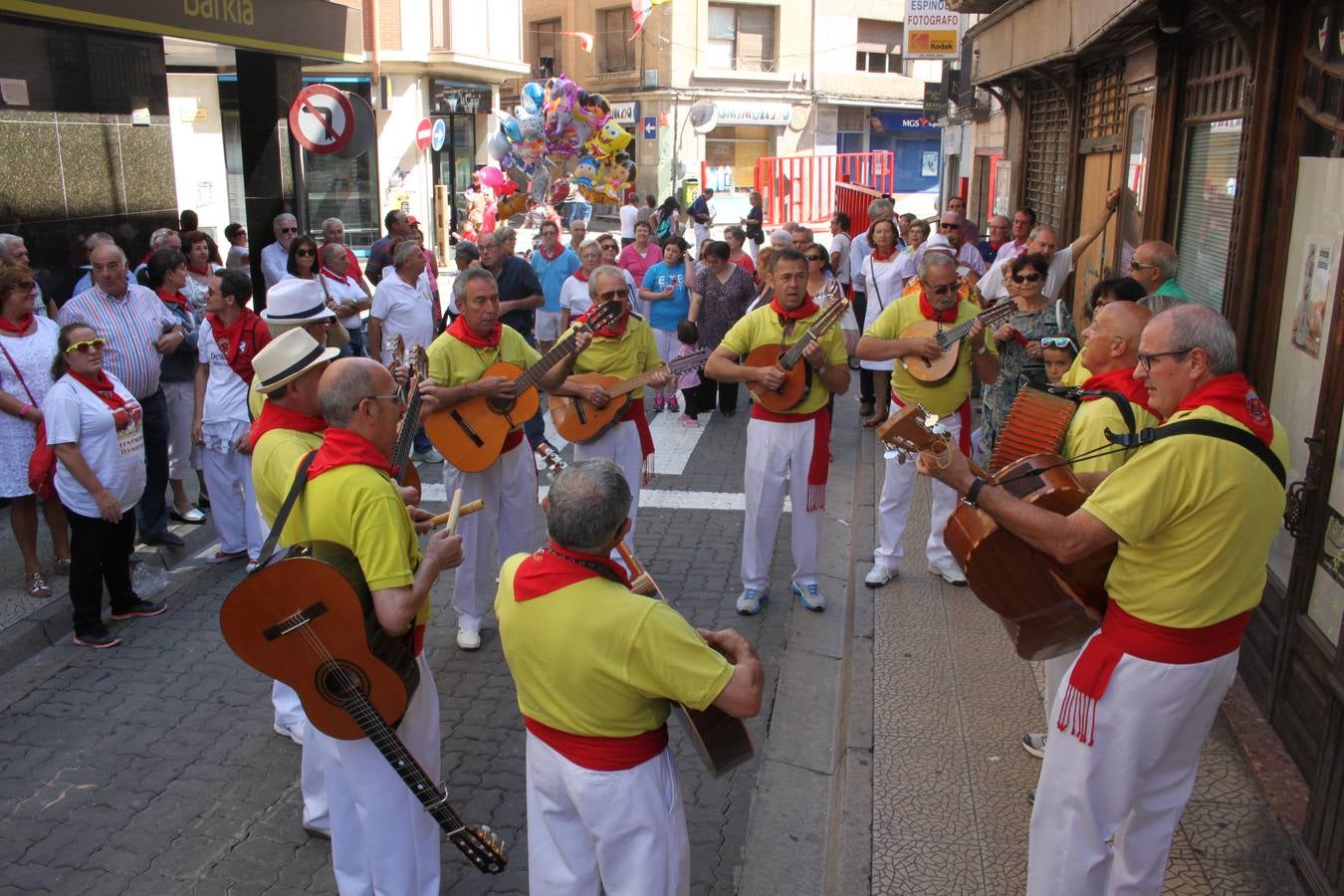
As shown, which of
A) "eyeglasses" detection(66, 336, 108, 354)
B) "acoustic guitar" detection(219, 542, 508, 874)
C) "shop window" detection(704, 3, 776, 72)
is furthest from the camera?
"shop window" detection(704, 3, 776, 72)

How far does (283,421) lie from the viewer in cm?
412

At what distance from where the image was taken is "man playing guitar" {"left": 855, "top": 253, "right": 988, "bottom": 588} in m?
6.58

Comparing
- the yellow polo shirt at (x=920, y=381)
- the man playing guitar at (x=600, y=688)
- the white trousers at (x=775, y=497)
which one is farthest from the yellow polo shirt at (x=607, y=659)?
the yellow polo shirt at (x=920, y=381)

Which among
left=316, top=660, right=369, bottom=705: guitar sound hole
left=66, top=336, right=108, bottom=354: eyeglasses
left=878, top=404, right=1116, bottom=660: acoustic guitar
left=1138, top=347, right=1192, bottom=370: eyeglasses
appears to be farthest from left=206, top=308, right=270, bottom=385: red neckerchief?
left=1138, top=347, right=1192, bottom=370: eyeglasses

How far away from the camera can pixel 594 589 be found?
289cm

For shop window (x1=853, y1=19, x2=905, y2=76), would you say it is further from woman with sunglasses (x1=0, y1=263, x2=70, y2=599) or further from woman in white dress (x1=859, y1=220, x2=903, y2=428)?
woman with sunglasses (x1=0, y1=263, x2=70, y2=599)

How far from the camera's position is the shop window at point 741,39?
43.1 m

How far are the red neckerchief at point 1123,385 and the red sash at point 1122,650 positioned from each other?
1.14m

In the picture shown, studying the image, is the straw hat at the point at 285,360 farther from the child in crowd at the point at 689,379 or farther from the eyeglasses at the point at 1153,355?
the child in crowd at the point at 689,379

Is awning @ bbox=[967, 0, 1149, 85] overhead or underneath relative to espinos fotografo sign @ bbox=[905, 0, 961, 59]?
underneath

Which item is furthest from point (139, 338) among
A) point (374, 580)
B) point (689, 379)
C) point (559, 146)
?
Answer: point (559, 146)

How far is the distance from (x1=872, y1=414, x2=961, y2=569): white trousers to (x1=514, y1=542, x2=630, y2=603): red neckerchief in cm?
413

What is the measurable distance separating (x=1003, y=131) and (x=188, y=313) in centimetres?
1293

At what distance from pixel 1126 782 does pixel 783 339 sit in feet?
11.4
